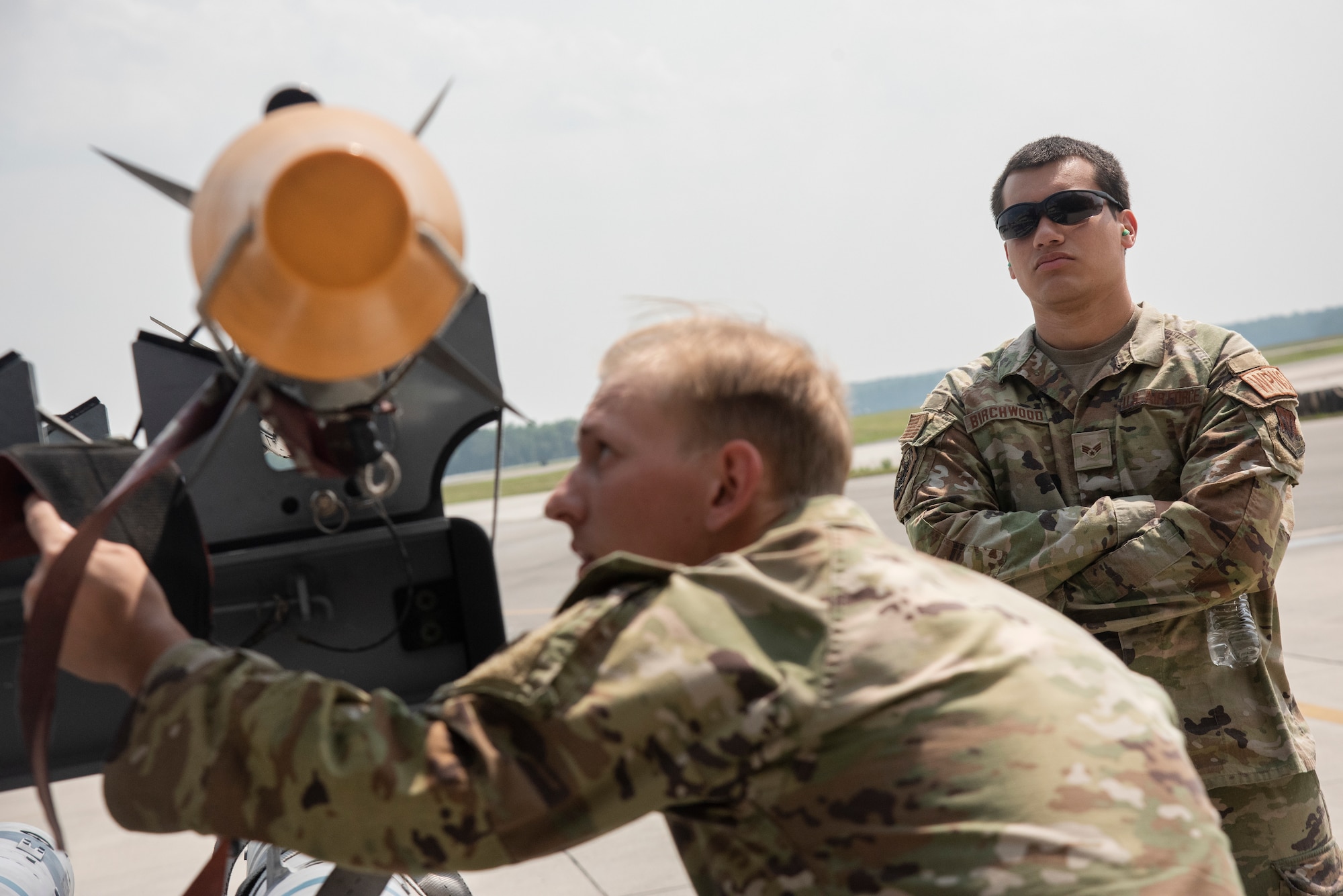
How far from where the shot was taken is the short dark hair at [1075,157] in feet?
10.9

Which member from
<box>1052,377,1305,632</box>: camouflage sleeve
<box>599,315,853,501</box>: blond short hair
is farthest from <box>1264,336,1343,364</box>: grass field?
<box>599,315,853,501</box>: blond short hair

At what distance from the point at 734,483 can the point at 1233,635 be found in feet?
6.89

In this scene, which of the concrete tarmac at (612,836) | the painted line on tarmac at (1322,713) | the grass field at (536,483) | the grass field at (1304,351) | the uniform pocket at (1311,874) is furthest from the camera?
the grass field at (1304,351)

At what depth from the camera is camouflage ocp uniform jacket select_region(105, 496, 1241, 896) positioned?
1.20 m

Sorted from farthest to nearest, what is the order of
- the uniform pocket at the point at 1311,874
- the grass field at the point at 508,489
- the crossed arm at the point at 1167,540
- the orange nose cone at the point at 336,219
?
1. the grass field at the point at 508,489
2. the crossed arm at the point at 1167,540
3. the uniform pocket at the point at 1311,874
4. the orange nose cone at the point at 336,219

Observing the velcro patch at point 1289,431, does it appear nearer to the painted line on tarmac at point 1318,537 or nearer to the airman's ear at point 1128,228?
the airman's ear at point 1128,228

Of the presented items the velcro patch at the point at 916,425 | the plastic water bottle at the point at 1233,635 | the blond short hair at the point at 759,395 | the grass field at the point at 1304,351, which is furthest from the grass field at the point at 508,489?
the blond short hair at the point at 759,395

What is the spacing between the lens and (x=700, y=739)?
1229mm

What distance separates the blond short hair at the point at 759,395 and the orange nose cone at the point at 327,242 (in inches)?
15.6

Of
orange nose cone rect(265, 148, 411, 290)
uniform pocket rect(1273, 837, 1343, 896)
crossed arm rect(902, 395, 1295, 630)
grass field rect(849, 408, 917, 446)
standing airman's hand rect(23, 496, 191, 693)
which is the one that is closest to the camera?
orange nose cone rect(265, 148, 411, 290)

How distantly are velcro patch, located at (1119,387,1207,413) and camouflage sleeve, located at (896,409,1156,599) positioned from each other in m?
0.26

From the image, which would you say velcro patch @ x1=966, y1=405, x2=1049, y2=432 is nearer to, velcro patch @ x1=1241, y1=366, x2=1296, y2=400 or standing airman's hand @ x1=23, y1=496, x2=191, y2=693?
velcro patch @ x1=1241, y1=366, x2=1296, y2=400

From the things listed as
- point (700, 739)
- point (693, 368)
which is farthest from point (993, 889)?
point (693, 368)

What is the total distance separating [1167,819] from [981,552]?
1.84 metres
